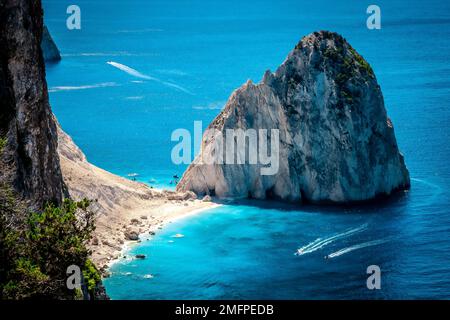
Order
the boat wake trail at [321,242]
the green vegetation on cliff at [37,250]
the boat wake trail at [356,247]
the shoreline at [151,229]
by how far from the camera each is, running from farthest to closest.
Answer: the boat wake trail at [321,242] → the boat wake trail at [356,247] → the shoreline at [151,229] → the green vegetation on cliff at [37,250]

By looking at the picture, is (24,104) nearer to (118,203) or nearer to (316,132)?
(118,203)

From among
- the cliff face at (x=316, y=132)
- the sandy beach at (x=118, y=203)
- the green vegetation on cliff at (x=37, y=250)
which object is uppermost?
the cliff face at (x=316, y=132)

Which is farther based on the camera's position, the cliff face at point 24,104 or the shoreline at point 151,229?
the shoreline at point 151,229

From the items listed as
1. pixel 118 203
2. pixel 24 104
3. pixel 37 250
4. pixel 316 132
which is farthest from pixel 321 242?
pixel 37 250

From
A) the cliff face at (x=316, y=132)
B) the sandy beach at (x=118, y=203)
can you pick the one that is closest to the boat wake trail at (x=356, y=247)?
the cliff face at (x=316, y=132)

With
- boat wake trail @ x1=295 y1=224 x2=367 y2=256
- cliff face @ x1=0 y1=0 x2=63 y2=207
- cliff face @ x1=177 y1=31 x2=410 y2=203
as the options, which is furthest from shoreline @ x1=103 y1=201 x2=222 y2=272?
cliff face @ x1=0 y1=0 x2=63 y2=207

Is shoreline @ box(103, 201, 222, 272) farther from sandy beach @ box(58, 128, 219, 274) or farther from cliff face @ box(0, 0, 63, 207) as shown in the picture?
cliff face @ box(0, 0, 63, 207)

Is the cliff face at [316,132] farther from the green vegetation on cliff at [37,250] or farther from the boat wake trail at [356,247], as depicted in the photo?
the green vegetation on cliff at [37,250]
